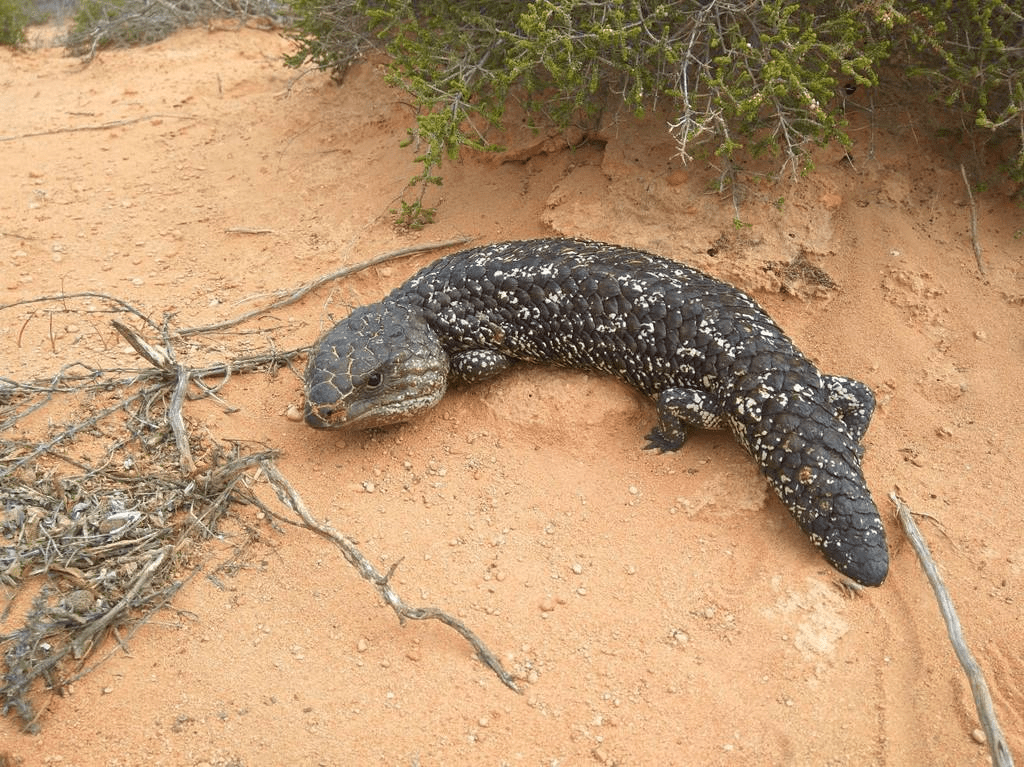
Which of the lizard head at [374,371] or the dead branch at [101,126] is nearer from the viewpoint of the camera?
the lizard head at [374,371]

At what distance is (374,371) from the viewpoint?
13.8 feet

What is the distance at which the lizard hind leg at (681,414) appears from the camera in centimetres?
407

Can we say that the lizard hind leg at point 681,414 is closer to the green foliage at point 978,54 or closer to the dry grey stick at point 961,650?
the dry grey stick at point 961,650

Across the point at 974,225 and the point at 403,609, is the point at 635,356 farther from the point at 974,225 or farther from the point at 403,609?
the point at 974,225

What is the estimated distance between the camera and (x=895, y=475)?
4.02 metres

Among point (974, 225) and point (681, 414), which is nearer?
point (681, 414)

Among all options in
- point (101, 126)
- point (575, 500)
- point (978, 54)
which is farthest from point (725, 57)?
point (101, 126)

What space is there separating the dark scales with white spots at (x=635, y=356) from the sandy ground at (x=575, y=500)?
0.20 metres

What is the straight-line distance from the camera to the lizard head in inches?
160

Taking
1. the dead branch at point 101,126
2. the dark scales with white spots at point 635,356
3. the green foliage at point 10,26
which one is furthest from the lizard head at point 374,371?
the green foliage at point 10,26

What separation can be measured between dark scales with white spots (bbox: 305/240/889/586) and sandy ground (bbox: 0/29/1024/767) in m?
0.20

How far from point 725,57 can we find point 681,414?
87.5 inches

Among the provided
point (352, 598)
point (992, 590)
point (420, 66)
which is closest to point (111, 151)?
point (420, 66)

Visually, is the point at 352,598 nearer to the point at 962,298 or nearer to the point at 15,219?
the point at 962,298
